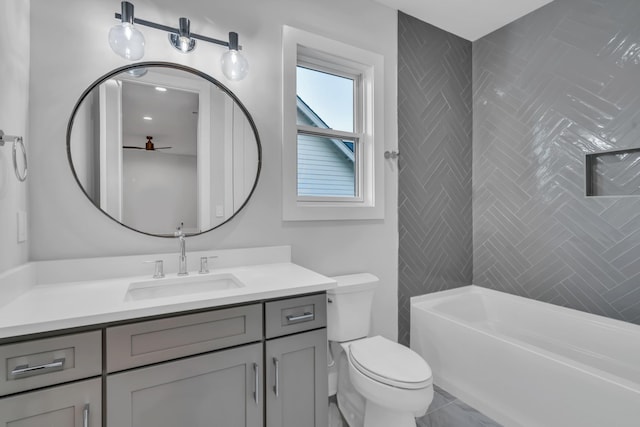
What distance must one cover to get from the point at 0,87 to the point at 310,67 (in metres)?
1.60

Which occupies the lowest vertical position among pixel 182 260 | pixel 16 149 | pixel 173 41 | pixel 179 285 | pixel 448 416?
pixel 448 416

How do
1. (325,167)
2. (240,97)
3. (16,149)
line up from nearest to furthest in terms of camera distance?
1. (16,149)
2. (240,97)
3. (325,167)

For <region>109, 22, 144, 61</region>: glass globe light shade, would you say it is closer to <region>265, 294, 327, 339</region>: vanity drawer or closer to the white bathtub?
<region>265, 294, 327, 339</region>: vanity drawer

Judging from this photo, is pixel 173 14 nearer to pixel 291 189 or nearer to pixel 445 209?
pixel 291 189

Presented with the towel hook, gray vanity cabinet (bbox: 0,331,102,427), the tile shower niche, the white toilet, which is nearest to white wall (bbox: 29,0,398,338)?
the towel hook

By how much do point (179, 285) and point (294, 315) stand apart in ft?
1.99

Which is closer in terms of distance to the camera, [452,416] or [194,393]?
[194,393]

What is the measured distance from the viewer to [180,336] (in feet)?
3.55

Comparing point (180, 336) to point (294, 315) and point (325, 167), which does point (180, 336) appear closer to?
point (294, 315)

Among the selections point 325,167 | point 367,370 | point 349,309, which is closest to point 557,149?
point 325,167

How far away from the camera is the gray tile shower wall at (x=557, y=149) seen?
1.96 m

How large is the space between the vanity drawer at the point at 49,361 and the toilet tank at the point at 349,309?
1159 mm

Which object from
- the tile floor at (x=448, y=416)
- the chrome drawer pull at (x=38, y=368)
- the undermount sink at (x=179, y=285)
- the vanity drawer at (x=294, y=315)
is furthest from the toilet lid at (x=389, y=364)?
the chrome drawer pull at (x=38, y=368)

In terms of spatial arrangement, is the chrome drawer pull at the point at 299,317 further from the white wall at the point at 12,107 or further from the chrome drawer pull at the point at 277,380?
the white wall at the point at 12,107
